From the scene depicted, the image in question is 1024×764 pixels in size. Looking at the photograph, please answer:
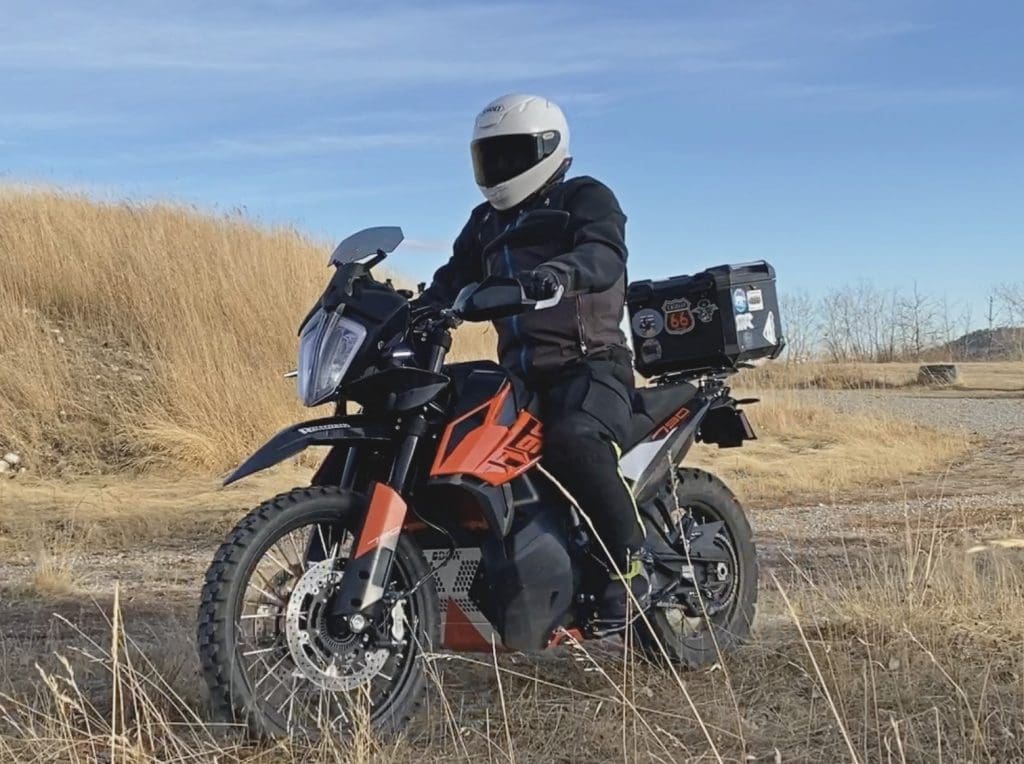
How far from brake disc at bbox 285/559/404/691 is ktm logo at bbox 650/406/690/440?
4.40 feet

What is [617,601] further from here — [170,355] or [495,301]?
[170,355]

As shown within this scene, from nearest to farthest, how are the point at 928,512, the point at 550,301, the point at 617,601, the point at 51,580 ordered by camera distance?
the point at 550,301
the point at 617,601
the point at 51,580
the point at 928,512

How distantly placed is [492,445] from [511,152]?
1045 mm

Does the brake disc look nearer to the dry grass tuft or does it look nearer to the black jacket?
the black jacket

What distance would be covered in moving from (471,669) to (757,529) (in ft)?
13.8

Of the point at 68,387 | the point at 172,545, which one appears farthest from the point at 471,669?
the point at 68,387

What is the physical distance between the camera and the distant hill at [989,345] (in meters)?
30.6

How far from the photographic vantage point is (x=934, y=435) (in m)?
14.1

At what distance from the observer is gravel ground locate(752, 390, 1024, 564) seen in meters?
7.38

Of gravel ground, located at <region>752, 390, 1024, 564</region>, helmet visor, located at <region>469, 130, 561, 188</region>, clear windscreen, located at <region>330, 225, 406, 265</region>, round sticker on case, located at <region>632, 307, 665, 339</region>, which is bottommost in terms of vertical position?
gravel ground, located at <region>752, 390, 1024, 564</region>

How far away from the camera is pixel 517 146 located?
4023mm

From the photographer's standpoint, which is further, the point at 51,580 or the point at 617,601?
the point at 51,580

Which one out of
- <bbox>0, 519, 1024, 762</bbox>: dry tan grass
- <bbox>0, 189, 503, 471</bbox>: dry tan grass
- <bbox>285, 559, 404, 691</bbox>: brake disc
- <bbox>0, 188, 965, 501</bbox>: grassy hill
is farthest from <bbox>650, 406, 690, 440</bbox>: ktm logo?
<bbox>0, 189, 503, 471</bbox>: dry tan grass

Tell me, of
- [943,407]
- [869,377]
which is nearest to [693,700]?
[943,407]
